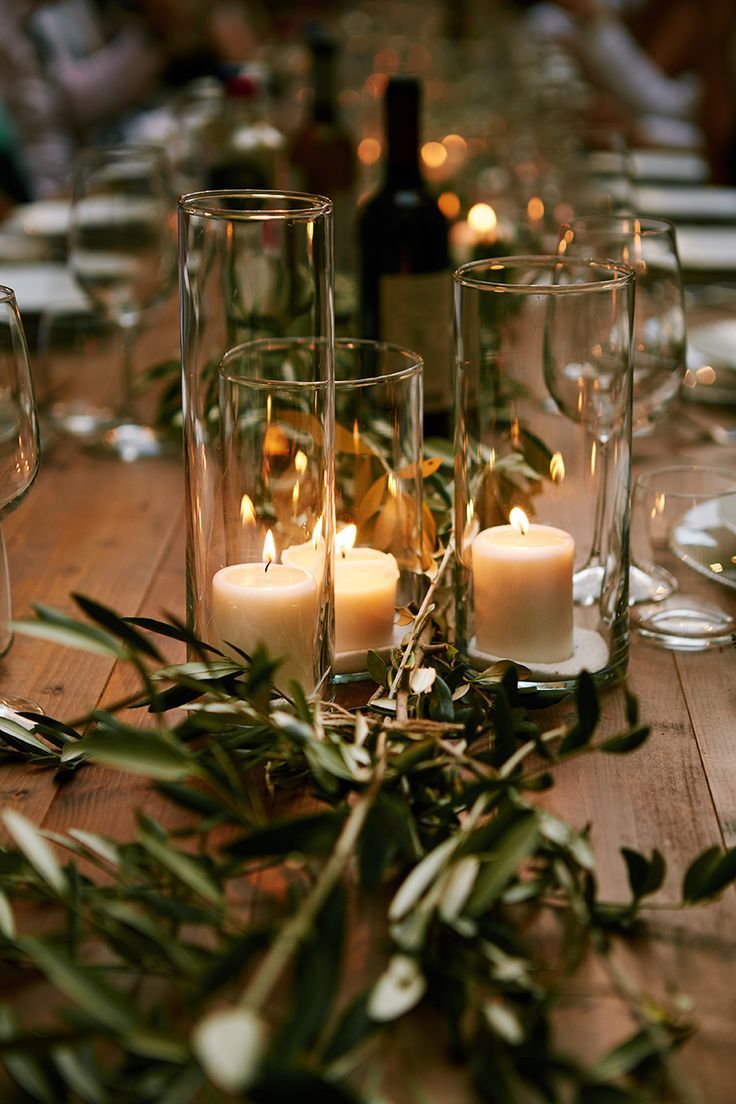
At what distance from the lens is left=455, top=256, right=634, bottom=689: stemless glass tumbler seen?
0.77m

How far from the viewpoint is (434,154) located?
253cm

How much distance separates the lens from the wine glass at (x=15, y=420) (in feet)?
2.43

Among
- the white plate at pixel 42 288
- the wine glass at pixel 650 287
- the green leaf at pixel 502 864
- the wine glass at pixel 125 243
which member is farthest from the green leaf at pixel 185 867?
the white plate at pixel 42 288

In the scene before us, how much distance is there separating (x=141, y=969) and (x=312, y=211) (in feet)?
1.32

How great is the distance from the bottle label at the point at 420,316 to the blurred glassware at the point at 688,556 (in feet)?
0.99

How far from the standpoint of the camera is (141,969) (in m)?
0.53

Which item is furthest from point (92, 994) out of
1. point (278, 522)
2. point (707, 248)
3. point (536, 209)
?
point (707, 248)

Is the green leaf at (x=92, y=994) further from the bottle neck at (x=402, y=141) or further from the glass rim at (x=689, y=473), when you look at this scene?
the bottle neck at (x=402, y=141)

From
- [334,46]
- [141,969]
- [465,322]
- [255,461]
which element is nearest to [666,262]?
[465,322]

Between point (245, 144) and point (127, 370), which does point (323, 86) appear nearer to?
point (245, 144)

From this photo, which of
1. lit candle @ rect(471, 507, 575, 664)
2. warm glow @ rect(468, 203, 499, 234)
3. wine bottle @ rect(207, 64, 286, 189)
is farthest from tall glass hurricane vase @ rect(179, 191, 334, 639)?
wine bottle @ rect(207, 64, 286, 189)

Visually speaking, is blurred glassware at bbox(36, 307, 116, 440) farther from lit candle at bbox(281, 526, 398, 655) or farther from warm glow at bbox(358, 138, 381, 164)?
warm glow at bbox(358, 138, 381, 164)

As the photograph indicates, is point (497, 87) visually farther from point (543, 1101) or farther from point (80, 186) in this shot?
point (543, 1101)

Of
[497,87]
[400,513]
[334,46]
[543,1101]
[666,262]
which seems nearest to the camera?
[543,1101]
